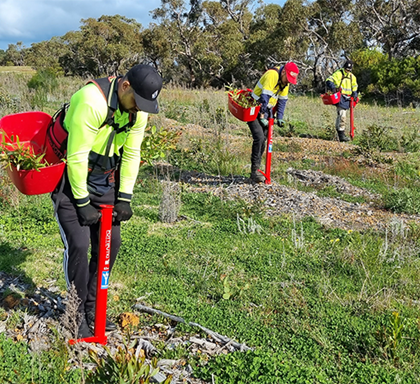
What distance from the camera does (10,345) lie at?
2736 millimetres

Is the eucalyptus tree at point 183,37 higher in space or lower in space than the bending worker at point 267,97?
higher

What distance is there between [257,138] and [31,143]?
4.64 m

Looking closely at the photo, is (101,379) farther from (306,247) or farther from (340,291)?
(306,247)

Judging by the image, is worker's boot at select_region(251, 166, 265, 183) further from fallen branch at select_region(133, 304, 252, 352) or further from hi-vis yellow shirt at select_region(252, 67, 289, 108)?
fallen branch at select_region(133, 304, 252, 352)

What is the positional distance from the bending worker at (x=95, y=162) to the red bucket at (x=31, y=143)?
0.10 meters

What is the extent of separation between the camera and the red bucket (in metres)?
2.60

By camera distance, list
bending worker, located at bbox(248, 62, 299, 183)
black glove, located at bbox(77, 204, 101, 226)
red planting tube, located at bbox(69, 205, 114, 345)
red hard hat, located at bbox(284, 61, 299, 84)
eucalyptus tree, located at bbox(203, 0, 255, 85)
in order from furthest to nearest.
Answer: eucalyptus tree, located at bbox(203, 0, 255, 85) < bending worker, located at bbox(248, 62, 299, 183) < red hard hat, located at bbox(284, 61, 299, 84) < red planting tube, located at bbox(69, 205, 114, 345) < black glove, located at bbox(77, 204, 101, 226)

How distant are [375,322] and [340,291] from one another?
1.77 feet

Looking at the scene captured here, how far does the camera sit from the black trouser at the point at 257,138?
6980 mm

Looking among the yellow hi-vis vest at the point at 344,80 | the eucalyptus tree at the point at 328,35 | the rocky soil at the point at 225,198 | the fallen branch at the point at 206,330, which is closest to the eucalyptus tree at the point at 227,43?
the eucalyptus tree at the point at 328,35

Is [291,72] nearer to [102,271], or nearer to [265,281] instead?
[265,281]

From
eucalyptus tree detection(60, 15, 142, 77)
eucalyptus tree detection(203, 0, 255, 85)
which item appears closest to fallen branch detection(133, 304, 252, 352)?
eucalyptus tree detection(203, 0, 255, 85)

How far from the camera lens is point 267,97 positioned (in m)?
6.77

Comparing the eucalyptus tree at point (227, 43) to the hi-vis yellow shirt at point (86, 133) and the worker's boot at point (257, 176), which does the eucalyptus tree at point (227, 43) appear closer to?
the worker's boot at point (257, 176)
